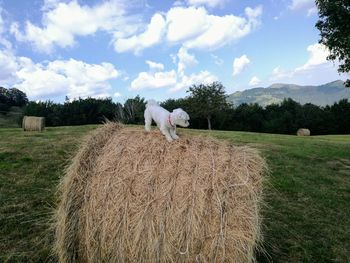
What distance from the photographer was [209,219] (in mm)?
4902

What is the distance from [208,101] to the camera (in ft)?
197

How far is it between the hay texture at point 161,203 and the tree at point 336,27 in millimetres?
11949

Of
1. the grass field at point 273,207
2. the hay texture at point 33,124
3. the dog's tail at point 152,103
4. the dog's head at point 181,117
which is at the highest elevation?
the dog's tail at point 152,103

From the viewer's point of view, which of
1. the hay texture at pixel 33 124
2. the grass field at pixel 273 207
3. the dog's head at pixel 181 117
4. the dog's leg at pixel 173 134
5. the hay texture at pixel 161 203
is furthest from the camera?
the hay texture at pixel 33 124

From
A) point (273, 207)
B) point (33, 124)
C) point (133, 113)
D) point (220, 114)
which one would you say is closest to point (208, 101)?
point (220, 114)

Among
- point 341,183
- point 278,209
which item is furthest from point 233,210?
point 341,183

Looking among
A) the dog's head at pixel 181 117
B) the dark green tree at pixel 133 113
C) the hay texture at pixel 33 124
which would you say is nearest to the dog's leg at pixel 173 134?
the dog's head at pixel 181 117

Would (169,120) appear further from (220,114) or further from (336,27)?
(220,114)

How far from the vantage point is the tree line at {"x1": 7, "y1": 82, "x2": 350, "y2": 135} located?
5825 cm

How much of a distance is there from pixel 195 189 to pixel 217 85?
193 ft

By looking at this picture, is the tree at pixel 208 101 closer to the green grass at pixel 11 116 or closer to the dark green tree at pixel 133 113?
the dark green tree at pixel 133 113

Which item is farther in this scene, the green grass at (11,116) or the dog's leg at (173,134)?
the green grass at (11,116)

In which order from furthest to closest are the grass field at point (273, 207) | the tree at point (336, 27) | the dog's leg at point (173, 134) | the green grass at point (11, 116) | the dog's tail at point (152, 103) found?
the green grass at point (11, 116) → the tree at point (336, 27) → the dog's tail at point (152, 103) → the grass field at point (273, 207) → the dog's leg at point (173, 134)

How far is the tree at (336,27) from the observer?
1584 cm
